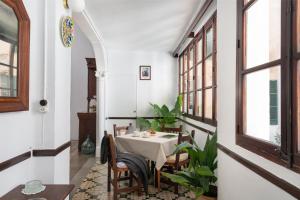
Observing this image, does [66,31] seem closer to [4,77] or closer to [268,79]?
[4,77]

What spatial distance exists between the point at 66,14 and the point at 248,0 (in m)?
1.66

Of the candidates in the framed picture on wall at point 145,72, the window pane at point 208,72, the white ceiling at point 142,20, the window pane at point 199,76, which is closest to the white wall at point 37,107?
the white ceiling at point 142,20

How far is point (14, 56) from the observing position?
1490 millimetres

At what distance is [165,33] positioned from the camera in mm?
4340

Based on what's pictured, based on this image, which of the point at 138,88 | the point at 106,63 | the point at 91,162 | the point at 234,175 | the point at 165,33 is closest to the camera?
the point at 234,175

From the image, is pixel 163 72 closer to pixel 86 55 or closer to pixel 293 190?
pixel 86 55

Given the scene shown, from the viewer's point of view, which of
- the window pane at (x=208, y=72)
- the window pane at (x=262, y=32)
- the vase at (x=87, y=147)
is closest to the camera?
the window pane at (x=262, y=32)

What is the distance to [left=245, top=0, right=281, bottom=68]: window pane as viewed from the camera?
1298mm

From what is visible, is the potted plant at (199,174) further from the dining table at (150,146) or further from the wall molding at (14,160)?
the wall molding at (14,160)

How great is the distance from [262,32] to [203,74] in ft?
6.94

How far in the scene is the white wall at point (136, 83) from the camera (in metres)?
5.78

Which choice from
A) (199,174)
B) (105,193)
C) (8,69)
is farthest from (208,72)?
(8,69)

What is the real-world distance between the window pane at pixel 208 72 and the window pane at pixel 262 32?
1659 millimetres

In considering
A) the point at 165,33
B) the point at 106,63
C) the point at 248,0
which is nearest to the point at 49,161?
the point at 248,0
